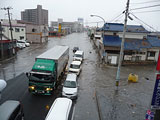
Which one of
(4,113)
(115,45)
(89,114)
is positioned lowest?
(89,114)

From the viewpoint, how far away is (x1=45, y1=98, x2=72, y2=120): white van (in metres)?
7.25

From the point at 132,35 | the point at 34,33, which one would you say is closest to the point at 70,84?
the point at 132,35

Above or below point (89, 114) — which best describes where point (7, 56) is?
above

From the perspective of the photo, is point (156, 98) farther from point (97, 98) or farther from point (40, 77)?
point (40, 77)

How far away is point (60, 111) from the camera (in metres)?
7.74

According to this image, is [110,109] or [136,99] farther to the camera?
[136,99]

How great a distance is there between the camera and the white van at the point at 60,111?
725 centimetres

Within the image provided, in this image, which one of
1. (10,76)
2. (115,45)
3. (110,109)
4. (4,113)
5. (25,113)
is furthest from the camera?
(115,45)

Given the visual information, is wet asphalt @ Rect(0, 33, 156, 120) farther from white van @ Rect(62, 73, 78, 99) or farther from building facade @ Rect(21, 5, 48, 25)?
building facade @ Rect(21, 5, 48, 25)

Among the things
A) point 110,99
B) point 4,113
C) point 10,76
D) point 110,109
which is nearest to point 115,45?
point 110,99

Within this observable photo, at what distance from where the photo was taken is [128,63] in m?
26.1

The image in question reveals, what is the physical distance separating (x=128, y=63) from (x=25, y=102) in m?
21.0

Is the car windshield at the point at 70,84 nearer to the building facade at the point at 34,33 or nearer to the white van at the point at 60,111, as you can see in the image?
the white van at the point at 60,111

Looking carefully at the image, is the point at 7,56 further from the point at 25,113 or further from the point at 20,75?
the point at 25,113
